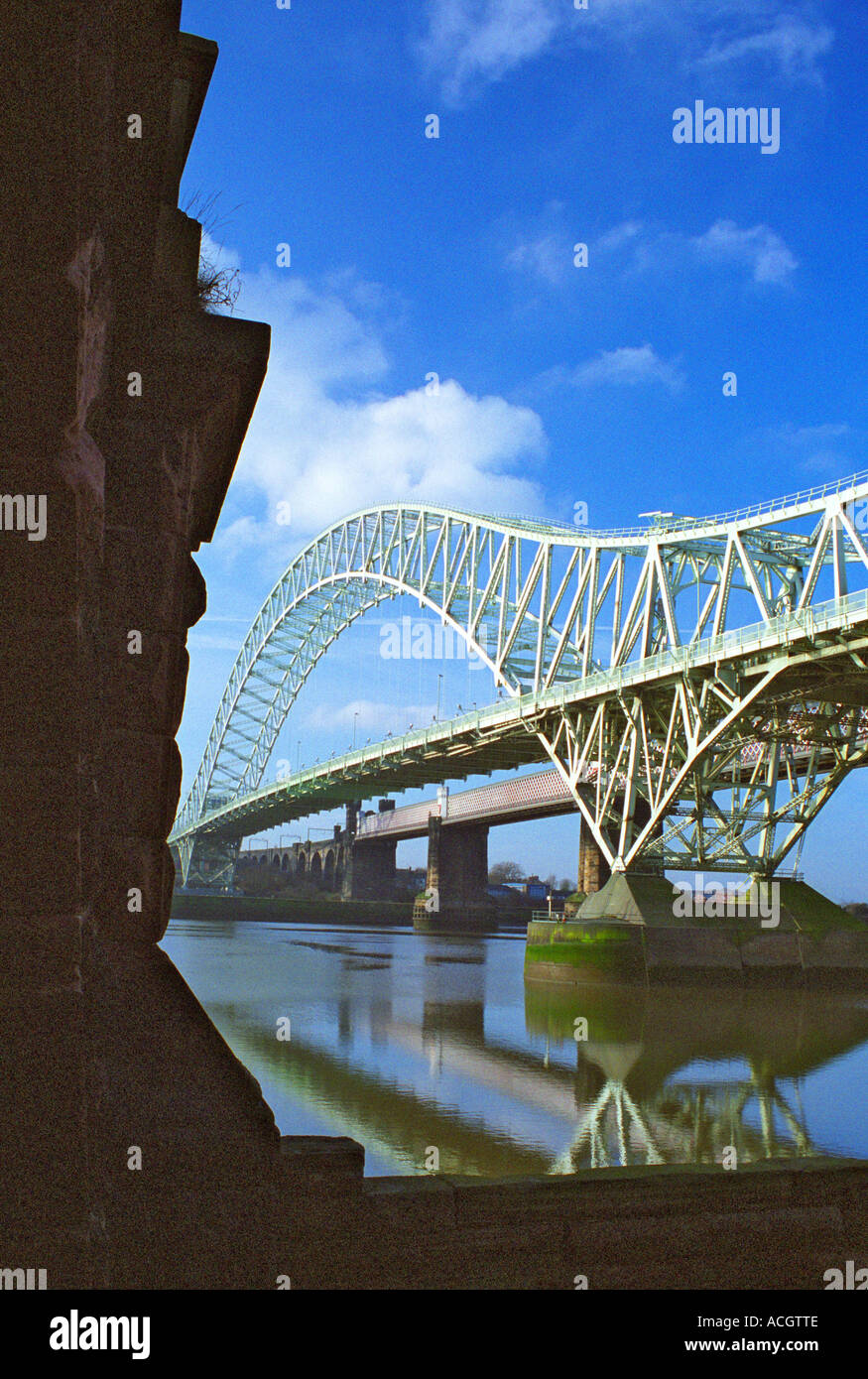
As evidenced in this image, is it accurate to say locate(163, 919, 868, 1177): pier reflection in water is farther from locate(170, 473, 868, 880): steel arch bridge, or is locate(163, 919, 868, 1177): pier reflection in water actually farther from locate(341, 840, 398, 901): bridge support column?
locate(341, 840, 398, 901): bridge support column

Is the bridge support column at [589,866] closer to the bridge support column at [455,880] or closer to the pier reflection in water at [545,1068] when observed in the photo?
the bridge support column at [455,880]

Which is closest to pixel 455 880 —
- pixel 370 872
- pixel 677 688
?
pixel 370 872

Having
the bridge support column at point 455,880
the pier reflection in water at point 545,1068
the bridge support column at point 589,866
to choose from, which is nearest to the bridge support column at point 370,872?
the bridge support column at point 455,880

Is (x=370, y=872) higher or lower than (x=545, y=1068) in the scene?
lower

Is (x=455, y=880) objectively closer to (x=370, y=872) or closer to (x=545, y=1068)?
(x=370, y=872)

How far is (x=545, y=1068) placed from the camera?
14.9m

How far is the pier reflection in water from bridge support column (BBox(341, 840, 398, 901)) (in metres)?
57.0

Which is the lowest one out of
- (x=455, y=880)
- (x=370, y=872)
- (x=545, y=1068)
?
(x=370, y=872)

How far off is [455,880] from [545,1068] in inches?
2224

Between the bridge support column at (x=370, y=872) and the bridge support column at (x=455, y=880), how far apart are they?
14.6 metres

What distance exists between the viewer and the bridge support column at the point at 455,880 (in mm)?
68250
